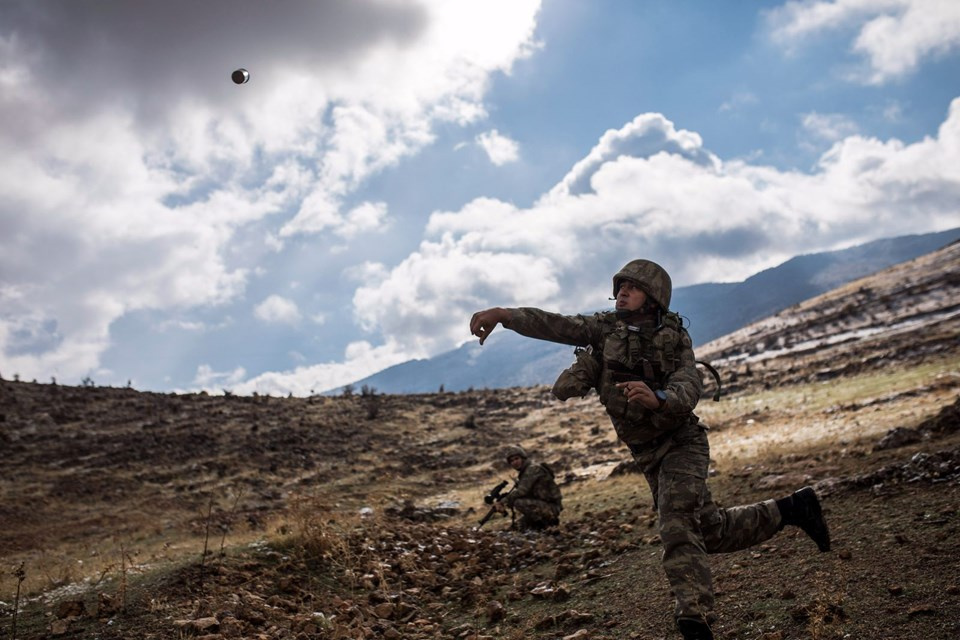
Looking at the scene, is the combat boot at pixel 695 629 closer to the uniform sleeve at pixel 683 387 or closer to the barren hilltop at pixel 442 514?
the barren hilltop at pixel 442 514

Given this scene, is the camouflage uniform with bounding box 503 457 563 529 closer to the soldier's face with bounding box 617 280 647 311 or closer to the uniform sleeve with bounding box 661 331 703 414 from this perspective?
the soldier's face with bounding box 617 280 647 311

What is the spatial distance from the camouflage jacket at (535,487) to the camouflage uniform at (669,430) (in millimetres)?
5138

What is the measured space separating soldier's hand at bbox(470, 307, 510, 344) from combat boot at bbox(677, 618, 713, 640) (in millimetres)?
2382

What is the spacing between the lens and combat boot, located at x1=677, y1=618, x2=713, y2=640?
12.5 feet

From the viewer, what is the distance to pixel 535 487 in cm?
981

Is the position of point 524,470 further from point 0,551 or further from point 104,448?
point 104,448

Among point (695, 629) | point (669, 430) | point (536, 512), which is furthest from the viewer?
point (536, 512)

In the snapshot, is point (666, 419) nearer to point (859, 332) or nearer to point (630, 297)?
point (630, 297)

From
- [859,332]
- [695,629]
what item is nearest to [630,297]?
[695,629]

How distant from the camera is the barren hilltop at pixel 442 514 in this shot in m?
4.93

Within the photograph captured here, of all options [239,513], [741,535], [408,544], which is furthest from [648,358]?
[239,513]

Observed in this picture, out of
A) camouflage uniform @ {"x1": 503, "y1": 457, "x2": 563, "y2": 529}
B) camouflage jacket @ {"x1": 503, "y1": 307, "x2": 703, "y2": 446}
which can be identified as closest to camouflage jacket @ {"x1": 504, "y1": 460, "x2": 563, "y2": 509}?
camouflage uniform @ {"x1": 503, "y1": 457, "x2": 563, "y2": 529}

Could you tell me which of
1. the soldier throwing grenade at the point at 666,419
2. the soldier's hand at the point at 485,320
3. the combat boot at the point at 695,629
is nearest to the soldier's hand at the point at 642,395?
the soldier throwing grenade at the point at 666,419

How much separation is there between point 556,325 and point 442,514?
10378 mm
